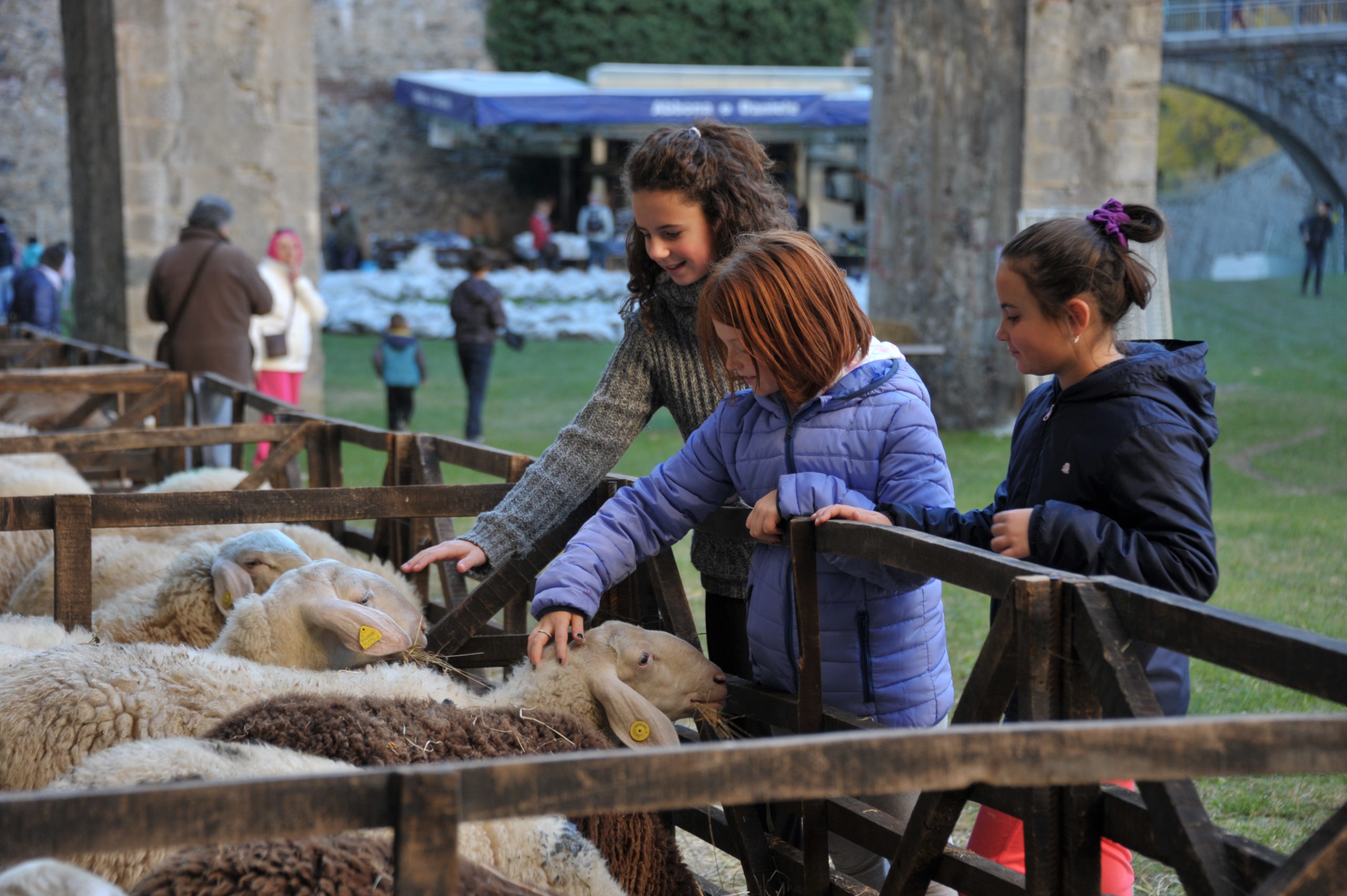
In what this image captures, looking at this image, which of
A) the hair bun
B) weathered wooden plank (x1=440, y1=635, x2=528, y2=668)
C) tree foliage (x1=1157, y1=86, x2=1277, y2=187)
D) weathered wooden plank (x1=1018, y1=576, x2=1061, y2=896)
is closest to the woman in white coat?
weathered wooden plank (x1=440, y1=635, x2=528, y2=668)

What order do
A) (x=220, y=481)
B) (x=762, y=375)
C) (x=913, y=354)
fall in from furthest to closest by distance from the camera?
(x=913, y=354) < (x=220, y=481) < (x=762, y=375)

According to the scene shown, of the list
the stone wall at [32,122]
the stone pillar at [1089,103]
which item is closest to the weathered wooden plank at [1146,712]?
the stone pillar at [1089,103]

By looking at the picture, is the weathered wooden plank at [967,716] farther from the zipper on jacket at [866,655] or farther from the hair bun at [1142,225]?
the hair bun at [1142,225]

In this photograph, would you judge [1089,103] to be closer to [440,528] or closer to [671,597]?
[440,528]

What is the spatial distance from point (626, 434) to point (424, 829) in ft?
5.38

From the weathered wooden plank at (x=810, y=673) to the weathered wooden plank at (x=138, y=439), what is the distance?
2735 mm

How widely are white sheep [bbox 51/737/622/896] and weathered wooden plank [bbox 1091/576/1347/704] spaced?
0.88m

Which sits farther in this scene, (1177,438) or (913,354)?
(913,354)

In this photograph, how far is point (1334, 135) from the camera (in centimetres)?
2664

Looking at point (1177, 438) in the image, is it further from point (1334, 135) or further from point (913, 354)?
point (1334, 135)

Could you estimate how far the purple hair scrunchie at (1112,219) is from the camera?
2.12 m

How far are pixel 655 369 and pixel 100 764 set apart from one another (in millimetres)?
1360

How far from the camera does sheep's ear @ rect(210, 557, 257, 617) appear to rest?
300cm

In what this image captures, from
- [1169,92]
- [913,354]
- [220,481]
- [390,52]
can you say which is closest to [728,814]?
[220,481]
